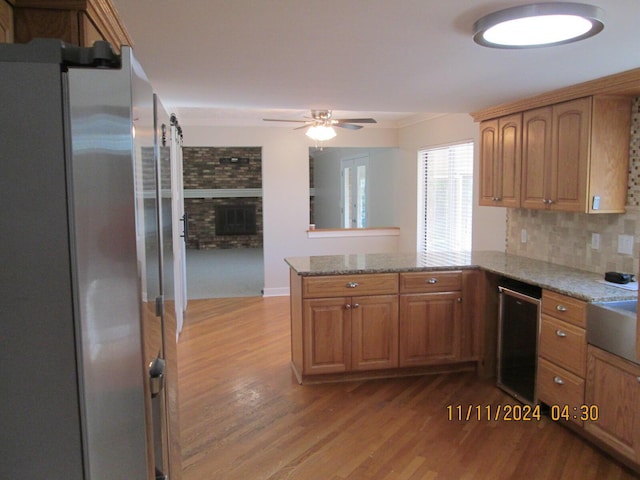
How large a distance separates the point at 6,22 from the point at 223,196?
37.5 ft


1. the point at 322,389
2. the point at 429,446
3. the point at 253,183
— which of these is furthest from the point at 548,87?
the point at 253,183

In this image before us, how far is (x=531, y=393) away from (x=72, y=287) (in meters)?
3.17

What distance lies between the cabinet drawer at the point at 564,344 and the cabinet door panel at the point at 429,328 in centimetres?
77

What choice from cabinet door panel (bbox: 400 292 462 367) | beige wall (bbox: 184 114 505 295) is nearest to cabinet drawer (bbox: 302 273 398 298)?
cabinet door panel (bbox: 400 292 462 367)

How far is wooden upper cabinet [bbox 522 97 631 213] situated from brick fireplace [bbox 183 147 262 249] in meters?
9.55

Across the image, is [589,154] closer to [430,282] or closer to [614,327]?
[614,327]

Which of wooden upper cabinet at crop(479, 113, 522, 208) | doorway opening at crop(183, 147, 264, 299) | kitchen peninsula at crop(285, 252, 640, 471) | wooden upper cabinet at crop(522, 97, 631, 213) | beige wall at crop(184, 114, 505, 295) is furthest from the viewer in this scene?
doorway opening at crop(183, 147, 264, 299)

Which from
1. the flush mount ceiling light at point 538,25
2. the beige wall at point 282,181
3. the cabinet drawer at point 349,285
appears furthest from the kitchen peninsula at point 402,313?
the beige wall at point 282,181

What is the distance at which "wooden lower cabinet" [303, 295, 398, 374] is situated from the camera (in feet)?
11.8

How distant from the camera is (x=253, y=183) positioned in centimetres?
1254

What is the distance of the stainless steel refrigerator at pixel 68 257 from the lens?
86cm

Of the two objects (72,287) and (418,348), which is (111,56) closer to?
(72,287)

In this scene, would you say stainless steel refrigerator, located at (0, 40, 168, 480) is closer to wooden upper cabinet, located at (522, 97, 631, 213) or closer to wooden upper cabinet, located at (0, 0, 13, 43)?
wooden upper cabinet, located at (0, 0, 13, 43)

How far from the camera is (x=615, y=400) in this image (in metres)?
2.56
